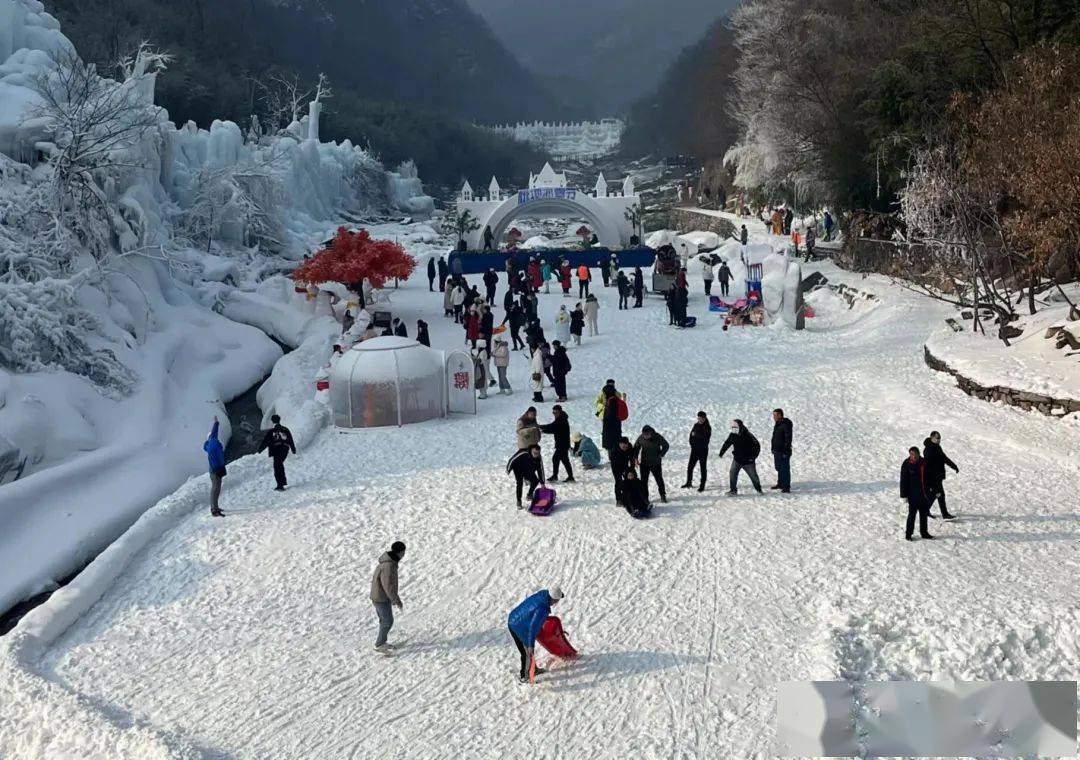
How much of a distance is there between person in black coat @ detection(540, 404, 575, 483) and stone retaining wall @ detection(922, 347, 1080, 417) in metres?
7.37

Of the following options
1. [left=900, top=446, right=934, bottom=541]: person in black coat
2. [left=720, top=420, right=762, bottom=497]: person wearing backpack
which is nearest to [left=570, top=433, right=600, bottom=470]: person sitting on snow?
[left=720, top=420, right=762, bottom=497]: person wearing backpack

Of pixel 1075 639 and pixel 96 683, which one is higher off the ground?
pixel 1075 639

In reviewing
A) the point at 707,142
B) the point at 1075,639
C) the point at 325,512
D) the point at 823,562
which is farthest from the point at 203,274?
the point at 707,142

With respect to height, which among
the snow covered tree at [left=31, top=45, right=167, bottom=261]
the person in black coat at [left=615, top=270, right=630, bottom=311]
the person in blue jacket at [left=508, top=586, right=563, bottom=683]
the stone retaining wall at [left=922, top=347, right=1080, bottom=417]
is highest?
the snow covered tree at [left=31, top=45, right=167, bottom=261]

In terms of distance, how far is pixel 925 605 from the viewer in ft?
30.1

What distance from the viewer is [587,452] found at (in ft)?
45.9

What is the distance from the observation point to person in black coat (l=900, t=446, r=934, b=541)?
10438 mm

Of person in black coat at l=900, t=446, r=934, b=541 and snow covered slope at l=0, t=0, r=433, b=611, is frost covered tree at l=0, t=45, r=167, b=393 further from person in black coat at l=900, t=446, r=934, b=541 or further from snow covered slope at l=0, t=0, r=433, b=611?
person in black coat at l=900, t=446, r=934, b=541

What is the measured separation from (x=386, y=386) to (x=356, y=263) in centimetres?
1163

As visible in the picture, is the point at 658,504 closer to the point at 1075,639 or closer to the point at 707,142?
the point at 1075,639

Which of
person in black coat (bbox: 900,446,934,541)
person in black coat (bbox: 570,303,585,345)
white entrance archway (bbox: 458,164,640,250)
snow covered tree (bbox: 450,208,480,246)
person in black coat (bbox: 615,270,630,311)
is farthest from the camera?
white entrance archway (bbox: 458,164,640,250)

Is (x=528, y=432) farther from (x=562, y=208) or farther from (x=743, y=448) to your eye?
(x=562, y=208)

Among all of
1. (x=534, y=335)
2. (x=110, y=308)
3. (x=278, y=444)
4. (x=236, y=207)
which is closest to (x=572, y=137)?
(x=236, y=207)

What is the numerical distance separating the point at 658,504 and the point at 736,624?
3274 mm
